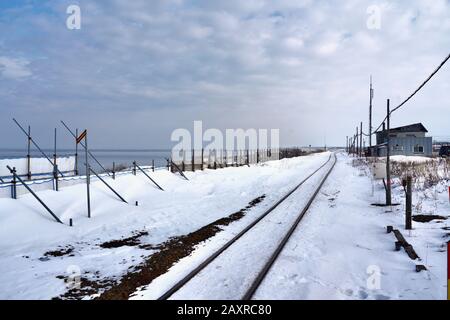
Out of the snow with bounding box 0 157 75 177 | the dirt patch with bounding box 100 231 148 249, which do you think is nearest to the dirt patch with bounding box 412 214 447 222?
the dirt patch with bounding box 100 231 148 249

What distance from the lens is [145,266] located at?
7375 millimetres

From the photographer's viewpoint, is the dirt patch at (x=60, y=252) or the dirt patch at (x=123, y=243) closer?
the dirt patch at (x=60, y=252)

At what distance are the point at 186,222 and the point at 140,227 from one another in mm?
1509

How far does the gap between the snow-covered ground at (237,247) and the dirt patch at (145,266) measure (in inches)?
8.8

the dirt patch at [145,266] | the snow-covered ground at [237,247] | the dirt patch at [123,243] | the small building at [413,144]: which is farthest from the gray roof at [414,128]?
the dirt patch at [123,243]

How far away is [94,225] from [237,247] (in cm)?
528

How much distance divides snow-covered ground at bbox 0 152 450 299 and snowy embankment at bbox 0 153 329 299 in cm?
3

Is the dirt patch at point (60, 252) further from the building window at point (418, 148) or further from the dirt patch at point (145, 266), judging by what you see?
the building window at point (418, 148)

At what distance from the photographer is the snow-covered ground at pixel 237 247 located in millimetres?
6098

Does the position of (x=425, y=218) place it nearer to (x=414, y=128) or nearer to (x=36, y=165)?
(x=36, y=165)

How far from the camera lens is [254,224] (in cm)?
1103

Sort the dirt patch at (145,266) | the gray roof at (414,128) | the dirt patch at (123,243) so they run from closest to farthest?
the dirt patch at (145,266)
the dirt patch at (123,243)
the gray roof at (414,128)
